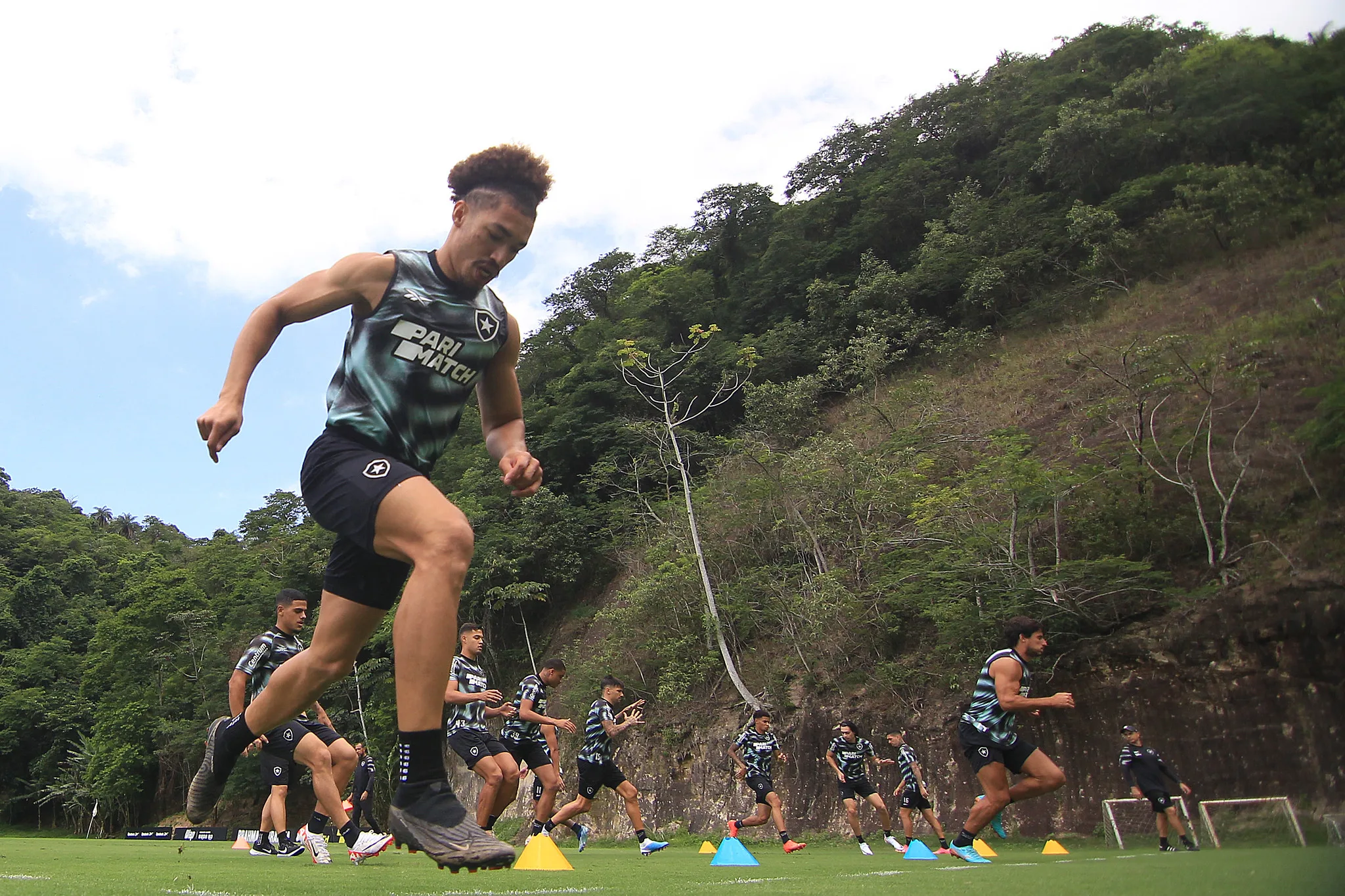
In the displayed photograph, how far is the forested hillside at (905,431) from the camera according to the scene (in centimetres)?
1817

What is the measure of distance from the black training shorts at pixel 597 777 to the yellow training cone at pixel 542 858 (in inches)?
117

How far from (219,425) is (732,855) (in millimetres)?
7066

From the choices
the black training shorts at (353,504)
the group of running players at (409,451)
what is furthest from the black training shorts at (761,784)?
the black training shorts at (353,504)

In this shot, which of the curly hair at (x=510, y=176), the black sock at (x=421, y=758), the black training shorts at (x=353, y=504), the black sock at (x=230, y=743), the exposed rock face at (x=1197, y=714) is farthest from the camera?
the exposed rock face at (x=1197, y=714)

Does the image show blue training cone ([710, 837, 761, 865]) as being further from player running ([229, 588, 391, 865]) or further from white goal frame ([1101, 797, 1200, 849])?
white goal frame ([1101, 797, 1200, 849])

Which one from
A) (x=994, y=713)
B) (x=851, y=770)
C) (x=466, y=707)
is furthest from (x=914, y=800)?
(x=466, y=707)

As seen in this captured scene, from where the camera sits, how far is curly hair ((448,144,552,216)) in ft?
11.4

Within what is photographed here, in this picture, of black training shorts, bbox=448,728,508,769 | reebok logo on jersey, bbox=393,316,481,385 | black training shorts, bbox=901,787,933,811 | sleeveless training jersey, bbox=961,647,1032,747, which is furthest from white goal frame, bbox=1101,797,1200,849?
reebok logo on jersey, bbox=393,316,481,385

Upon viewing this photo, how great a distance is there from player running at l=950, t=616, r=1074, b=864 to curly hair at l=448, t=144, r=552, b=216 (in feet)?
19.3

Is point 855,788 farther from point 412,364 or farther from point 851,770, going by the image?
point 412,364

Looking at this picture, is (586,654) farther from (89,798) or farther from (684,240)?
(89,798)

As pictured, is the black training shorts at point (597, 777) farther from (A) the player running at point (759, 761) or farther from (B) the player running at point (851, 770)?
(B) the player running at point (851, 770)

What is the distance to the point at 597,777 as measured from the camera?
10.6 m

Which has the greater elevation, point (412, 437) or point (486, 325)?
point (486, 325)
